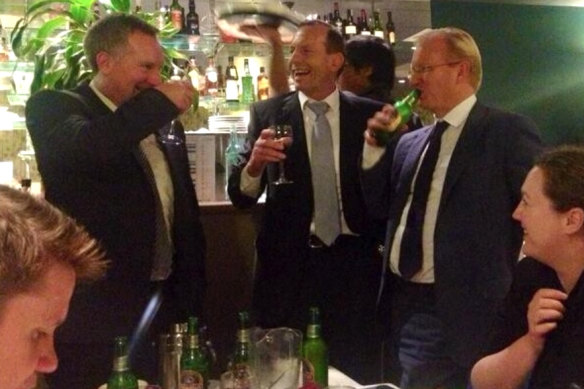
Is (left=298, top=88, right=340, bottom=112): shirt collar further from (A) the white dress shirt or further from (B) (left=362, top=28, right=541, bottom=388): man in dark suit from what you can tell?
(B) (left=362, top=28, right=541, bottom=388): man in dark suit

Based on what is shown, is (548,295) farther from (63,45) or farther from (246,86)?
(246,86)

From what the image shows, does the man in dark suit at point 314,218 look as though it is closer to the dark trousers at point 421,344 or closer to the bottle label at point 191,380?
the dark trousers at point 421,344

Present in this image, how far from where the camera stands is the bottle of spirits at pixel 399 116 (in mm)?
2467

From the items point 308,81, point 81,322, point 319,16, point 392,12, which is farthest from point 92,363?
point 392,12

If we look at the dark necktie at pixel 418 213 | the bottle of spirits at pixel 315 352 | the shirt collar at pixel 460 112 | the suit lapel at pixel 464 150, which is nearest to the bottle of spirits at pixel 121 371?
the bottle of spirits at pixel 315 352

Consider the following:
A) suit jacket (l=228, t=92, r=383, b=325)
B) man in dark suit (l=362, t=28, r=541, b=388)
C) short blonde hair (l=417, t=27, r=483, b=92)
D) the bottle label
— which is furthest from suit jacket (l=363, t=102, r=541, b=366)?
the bottle label

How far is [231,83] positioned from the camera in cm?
419

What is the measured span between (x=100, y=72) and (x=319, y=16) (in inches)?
108

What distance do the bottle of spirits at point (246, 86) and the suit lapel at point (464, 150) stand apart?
200 centimetres

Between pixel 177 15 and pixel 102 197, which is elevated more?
pixel 177 15

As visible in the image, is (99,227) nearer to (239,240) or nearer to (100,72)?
(100,72)

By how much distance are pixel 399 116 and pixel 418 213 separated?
32cm

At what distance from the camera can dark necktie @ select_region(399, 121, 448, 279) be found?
238 cm

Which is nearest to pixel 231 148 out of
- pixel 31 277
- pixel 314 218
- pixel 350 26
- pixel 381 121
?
pixel 314 218
